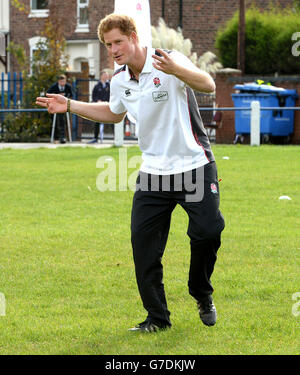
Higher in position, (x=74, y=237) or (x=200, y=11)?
(x=200, y=11)

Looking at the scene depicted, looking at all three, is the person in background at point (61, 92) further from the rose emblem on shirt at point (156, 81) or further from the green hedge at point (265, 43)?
the rose emblem on shirt at point (156, 81)

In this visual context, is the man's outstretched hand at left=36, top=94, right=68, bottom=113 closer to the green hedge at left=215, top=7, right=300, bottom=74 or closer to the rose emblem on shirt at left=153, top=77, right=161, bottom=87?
the rose emblem on shirt at left=153, top=77, right=161, bottom=87

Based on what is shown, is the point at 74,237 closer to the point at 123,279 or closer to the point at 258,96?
Answer: the point at 123,279

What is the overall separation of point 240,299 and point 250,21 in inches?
978

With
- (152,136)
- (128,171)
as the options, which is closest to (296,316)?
(152,136)

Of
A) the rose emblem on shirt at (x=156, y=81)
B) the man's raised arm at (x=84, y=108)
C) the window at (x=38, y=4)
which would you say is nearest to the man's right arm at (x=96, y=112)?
the man's raised arm at (x=84, y=108)

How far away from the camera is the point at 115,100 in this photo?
573cm

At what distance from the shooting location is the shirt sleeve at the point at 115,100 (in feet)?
18.5

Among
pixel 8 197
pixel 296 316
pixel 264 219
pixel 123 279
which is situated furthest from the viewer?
pixel 8 197

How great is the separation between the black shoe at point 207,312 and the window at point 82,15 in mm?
34178

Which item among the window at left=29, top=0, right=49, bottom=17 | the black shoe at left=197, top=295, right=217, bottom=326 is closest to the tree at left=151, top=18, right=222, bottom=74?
the window at left=29, top=0, right=49, bottom=17

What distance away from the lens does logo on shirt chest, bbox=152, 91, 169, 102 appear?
5293 mm

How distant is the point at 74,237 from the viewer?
9078 mm

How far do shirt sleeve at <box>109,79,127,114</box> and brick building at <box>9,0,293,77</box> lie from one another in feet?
104
